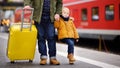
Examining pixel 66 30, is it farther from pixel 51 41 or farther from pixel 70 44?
pixel 51 41

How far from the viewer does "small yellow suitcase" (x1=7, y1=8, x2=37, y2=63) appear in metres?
9.71

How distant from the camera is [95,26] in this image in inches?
827

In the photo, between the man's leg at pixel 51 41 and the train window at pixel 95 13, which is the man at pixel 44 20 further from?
the train window at pixel 95 13

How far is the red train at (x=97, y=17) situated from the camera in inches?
746

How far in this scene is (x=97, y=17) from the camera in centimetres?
2095

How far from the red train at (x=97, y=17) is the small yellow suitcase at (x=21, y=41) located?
9.18 metres

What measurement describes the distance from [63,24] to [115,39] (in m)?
9.19

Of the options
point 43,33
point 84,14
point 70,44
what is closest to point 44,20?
point 43,33

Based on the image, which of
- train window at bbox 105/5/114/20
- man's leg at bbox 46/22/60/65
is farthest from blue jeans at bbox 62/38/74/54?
train window at bbox 105/5/114/20

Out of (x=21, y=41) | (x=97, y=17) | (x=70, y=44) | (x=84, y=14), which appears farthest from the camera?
(x=84, y=14)

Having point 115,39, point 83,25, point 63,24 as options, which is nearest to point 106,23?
point 115,39

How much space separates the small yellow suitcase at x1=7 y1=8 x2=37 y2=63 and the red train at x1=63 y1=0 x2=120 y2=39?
361 inches

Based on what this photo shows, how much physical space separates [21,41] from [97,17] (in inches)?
452

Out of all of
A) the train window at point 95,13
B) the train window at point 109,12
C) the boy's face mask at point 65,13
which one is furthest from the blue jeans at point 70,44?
the train window at point 95,13
